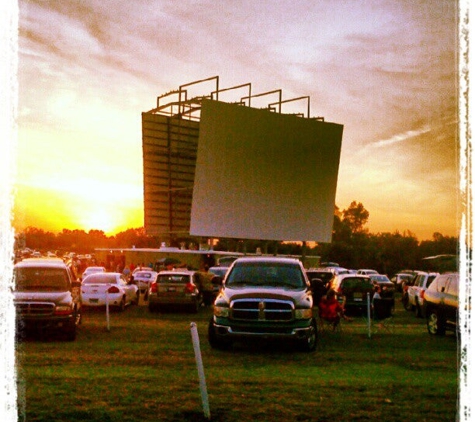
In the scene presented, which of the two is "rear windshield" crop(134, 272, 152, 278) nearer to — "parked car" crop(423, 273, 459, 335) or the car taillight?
"parked car" crop(423, 273, 459, 335)

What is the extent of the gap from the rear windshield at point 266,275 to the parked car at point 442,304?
4.50 metres

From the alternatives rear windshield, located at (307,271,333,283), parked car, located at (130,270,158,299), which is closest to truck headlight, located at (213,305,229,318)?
rear windshield, located at (307,271,333,283)

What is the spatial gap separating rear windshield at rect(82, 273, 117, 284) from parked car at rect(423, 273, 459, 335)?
11.8 metres

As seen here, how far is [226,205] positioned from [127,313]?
57.6ft

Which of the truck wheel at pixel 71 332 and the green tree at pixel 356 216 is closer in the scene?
the truck wheel at pixel 71 332

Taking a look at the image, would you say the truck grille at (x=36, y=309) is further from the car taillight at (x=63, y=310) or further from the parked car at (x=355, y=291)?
the parked car at (x=355, y=291)

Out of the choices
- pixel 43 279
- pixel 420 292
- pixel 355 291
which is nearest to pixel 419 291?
pixel 420 292

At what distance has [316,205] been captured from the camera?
157 ft

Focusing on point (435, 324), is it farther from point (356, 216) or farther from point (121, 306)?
point (356, 216)

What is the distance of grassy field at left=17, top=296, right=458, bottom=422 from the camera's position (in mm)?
8508

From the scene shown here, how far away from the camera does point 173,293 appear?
87.5 ft

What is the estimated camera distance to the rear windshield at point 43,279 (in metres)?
16.3

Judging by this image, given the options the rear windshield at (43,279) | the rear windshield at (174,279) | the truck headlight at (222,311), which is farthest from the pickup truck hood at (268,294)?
the rear windshield at (174,279)

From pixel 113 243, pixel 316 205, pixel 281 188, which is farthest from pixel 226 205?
pixel 113 243
